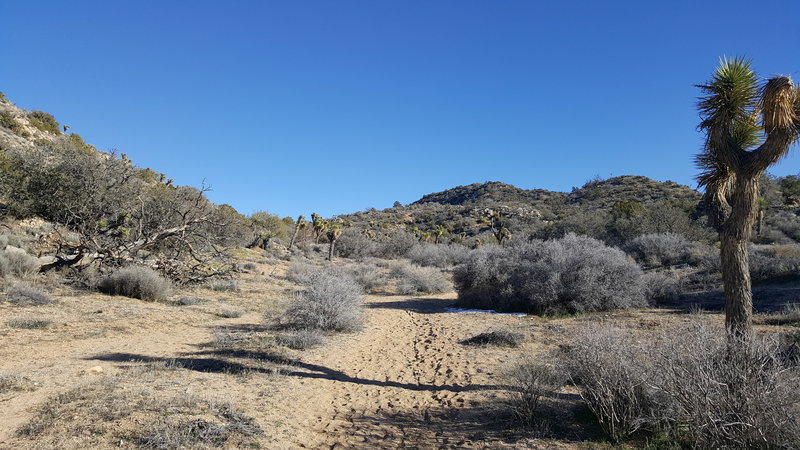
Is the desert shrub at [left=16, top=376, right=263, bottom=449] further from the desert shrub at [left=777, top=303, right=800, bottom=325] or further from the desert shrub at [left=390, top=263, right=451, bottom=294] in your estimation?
the desert shrub at [left=390, top=263, right=451, bottom=294]

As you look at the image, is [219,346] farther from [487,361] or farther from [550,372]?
[550,372]

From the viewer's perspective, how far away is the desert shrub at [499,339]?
33.1ft

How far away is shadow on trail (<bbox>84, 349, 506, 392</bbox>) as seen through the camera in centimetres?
748

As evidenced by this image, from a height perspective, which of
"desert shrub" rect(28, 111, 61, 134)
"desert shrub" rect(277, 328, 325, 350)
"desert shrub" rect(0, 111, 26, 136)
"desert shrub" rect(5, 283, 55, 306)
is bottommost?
"desert shrub" rect(277, 328, 325, 350)

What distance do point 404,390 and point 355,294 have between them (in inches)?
243

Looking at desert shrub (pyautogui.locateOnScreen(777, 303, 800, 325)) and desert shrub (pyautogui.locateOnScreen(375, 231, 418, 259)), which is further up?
desert shrub (pyautogui.locateOnScreen(375, 231, 418, 259))

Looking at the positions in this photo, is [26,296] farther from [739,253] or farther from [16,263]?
[739,253]

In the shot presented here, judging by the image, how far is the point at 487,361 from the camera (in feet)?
29.3

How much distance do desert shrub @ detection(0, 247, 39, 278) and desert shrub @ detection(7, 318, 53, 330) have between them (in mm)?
4959

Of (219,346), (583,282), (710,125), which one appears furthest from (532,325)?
(219,346)

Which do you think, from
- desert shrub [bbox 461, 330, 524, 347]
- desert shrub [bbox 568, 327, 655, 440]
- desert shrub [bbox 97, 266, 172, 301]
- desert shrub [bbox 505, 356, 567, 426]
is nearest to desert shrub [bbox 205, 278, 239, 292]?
desert shrub [bbox 97, 266, 172, 301]

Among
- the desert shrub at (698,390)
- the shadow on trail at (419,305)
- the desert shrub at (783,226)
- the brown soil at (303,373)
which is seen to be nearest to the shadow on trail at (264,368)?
the brown soil at (303,373)

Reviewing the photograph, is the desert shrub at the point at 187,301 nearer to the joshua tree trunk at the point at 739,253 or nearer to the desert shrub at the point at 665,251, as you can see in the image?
the joshua tree trunk at the point at 739,253

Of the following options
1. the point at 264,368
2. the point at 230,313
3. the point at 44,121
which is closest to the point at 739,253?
the point at 264,368
